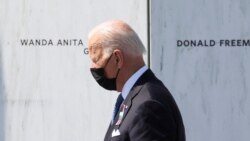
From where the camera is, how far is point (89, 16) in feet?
13.8

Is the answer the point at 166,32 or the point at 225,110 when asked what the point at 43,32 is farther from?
the point at 225,110

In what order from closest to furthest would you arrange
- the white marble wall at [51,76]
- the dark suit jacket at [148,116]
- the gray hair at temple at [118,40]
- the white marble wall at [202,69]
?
the dark suit jacket at [148,116] < the gray hair at temple at [118,40] < the white marble wall at [202,69] < the white marble wall at [51,76]

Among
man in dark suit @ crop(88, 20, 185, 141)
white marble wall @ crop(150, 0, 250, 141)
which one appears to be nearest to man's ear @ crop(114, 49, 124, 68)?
man in dark suit @ crop(88, 20, 185, 141)

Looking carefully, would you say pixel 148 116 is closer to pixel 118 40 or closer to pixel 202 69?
pixel 118 40

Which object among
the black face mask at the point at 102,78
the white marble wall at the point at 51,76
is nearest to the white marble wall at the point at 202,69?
the white marble wall at the point at 51,76

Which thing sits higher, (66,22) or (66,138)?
(66,22)

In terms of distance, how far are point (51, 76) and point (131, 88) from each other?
204 cm

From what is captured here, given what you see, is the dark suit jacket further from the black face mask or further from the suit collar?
the black face mask

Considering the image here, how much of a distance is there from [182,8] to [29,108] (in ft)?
4.12

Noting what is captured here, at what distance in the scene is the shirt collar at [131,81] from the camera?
231 cm

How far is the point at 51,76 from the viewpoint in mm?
4301

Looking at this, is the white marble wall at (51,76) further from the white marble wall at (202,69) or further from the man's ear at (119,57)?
the man's ear at (119,57)

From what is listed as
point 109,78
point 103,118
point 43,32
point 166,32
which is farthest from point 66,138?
point 109,78

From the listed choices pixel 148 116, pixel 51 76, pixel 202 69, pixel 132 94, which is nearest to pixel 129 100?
pixel 132 94
